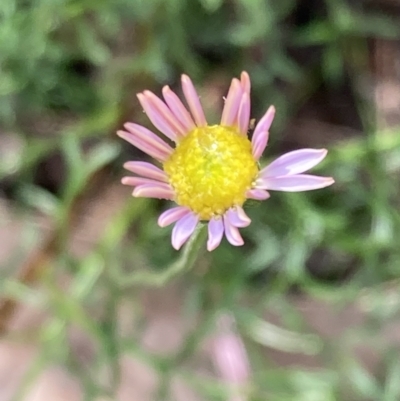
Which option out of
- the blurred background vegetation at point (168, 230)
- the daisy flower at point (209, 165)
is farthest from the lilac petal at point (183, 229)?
the blurred background vegetation at point (168, 230)

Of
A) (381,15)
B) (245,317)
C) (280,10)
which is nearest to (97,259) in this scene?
(245,317)

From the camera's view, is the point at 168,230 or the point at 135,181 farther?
the point at 168,230

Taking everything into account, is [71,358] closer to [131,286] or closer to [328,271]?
[131,286]

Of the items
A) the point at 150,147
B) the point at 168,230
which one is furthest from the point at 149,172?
the point at 168,230

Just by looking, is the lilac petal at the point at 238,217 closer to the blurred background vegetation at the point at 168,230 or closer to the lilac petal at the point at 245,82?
the lilac petal at the point at 245,82

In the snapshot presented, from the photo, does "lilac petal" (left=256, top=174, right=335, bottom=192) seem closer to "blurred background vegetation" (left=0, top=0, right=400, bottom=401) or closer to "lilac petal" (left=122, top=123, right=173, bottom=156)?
"lilac petal" (left=122, top=123, right=173, bottom=156)

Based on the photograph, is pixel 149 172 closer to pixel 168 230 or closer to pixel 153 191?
pixel 153 191
